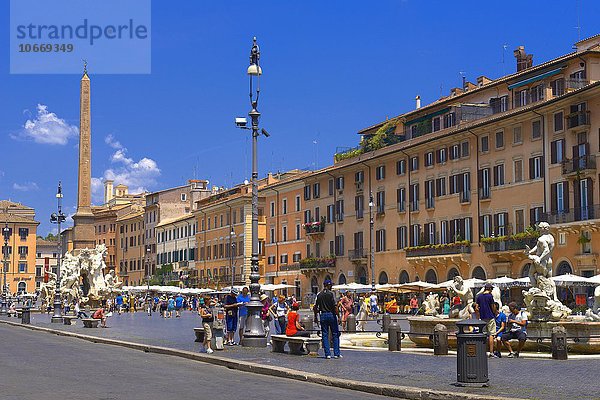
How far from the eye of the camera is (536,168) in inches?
1797

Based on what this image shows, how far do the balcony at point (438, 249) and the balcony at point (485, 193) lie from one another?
8.92 ft

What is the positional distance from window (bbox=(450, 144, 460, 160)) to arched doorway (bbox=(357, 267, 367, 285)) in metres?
12.3

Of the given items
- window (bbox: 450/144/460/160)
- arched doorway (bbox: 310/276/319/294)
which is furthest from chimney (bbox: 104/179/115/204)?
window (bbox: 450/144/460/160)

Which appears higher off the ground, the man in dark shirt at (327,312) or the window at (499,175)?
the window at (499,175)

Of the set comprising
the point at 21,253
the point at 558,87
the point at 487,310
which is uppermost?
the point at 558,87

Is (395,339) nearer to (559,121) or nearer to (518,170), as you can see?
(559,121)

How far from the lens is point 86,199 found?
6028cm

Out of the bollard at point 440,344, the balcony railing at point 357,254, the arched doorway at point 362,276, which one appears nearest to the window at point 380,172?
the balcony railing at point 357,254

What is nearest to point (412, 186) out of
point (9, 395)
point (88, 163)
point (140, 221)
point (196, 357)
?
point (88, 163)

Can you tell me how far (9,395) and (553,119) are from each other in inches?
1447

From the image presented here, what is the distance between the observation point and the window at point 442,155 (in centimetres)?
5300

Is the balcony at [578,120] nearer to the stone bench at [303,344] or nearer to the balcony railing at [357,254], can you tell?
the balcony railing at [357,254]

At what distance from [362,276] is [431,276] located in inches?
319

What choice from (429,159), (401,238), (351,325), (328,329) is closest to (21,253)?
(401,238)
